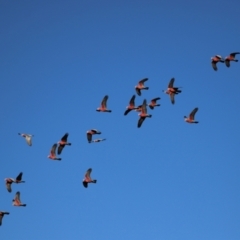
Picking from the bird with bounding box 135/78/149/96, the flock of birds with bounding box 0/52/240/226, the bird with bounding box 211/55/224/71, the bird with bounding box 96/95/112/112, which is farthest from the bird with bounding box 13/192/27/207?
the bird with bounding box 211/55/224/71

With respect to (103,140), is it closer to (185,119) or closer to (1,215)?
(185,119)

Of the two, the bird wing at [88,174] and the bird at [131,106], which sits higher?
the bird at [131,106]

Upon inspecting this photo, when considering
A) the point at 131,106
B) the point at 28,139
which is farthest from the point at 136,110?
the point at 28,139

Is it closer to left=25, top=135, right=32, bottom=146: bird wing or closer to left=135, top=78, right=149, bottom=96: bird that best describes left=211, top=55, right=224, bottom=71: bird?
left=135, top=78, right=149, bottom=96: bird

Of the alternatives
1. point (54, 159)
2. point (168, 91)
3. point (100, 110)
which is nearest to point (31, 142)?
point (54, 159)

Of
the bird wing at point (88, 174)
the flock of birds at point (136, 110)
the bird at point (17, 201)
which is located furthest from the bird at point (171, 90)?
the bird at point (17, 201)

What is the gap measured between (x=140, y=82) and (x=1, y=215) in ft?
54.0

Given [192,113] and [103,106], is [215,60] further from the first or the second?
[103,106]

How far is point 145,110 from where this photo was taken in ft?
209

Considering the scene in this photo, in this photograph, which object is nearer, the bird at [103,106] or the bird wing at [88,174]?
the bird wing at [88,174]

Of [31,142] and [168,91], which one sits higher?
[168,91]

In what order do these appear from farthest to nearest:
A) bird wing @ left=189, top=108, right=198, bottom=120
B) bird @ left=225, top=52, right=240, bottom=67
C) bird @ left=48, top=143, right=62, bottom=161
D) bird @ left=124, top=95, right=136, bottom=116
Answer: bird @ left=48, top=143, right=62, bottom=161
bird @ left=124, top=95, right=136, bottom=116
bird wing @ left=189, top=108, right=198, bottom=120
bird @ left=225, top=52, right=240, bottom=67

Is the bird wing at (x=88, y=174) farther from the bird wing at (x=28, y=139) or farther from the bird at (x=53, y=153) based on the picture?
the bird wing at (x=28, y=139)

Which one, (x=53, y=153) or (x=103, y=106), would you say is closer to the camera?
(x=103, y=106)
